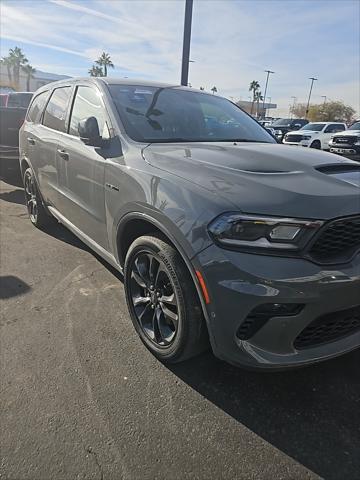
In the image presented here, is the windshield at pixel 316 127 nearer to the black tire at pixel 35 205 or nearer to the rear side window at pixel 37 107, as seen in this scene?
the rear side window at pixel 37 107

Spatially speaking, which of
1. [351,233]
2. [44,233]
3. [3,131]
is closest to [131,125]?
[351,233]

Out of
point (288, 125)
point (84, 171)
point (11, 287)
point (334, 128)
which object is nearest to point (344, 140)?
point (334, 128)

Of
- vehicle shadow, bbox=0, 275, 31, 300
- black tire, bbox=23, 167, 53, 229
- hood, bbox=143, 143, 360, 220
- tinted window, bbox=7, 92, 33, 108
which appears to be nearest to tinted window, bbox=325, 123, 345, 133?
tinted window, bbox=7, 92, 33, 108

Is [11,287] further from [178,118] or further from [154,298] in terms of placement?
[178,118]

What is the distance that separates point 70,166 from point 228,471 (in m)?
2.76

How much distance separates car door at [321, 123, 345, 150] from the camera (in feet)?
64.8

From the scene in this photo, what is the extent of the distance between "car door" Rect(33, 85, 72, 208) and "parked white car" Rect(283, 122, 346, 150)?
1645 centimetres

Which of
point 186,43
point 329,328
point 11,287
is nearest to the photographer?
point 329,328

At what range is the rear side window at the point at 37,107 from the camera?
475 cm

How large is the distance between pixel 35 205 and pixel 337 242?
4191 mm

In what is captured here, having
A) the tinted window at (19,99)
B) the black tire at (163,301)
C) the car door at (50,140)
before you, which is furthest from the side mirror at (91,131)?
the tinted window at (19,99)

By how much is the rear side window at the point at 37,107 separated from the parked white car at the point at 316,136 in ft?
52.5

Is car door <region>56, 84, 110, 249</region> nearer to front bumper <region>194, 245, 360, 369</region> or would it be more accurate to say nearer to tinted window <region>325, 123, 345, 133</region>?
front bumper <region>194, 245, 360, 369</region>

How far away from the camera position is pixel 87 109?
345 centimetres
